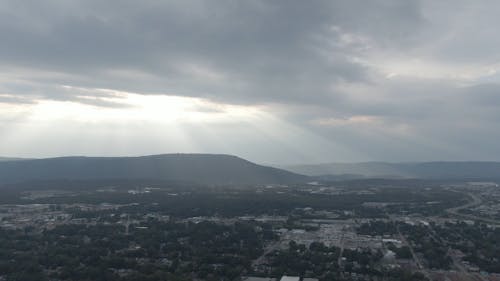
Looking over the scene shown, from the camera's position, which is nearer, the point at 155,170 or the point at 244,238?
the point at 244,238

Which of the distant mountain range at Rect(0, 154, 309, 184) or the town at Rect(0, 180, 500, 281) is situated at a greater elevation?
the distant mountain range at Rect(0, 154, 309, 184)

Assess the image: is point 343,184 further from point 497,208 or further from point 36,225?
point 36,225

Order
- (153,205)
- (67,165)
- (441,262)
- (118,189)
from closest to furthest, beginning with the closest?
1. (441,262)
2. (153,205)
3. (118,189)
4. (67,165)

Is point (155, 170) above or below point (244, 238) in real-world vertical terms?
above

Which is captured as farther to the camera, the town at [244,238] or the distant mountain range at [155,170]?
the distant mountain range at [155,170]

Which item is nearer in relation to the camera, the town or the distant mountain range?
the town

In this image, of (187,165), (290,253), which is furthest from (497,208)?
(187,165)

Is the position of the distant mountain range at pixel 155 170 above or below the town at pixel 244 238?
above

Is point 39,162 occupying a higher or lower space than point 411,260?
higher
